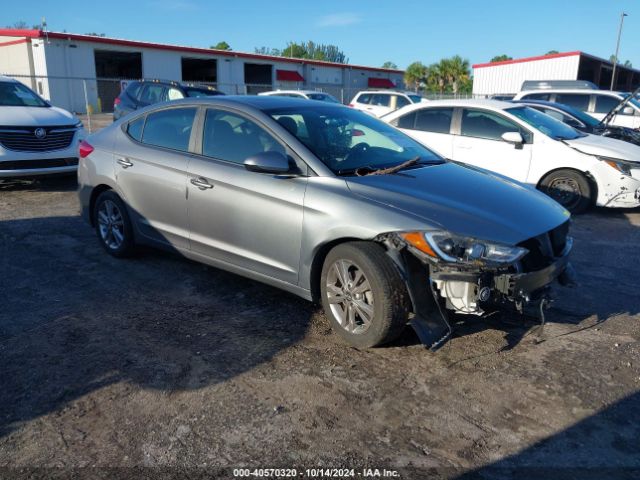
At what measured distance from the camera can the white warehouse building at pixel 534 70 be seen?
37.0 metres

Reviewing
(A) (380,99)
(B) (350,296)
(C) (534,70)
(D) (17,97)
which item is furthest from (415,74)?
(B) (350,296)

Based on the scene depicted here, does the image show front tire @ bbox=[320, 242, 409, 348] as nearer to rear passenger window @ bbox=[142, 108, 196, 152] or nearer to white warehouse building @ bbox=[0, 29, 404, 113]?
rear passenger window @ bbox=[142, 108, 196, 152]

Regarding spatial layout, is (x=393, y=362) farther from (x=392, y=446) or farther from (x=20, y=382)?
(x=20, y=382)

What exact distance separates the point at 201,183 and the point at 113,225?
1607 millimetres

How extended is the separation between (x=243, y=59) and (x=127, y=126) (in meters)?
38.8

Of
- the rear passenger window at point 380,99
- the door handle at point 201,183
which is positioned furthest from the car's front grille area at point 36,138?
the rear passenger window at point 380,99

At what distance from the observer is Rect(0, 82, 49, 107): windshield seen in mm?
9428

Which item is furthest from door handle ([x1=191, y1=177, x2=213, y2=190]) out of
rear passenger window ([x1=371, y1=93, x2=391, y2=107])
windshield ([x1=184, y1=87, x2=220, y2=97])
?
rear passenger window ([x1=371, y1=93, x2=391, y2=107])

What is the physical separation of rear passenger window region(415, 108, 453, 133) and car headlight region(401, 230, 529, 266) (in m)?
5.82

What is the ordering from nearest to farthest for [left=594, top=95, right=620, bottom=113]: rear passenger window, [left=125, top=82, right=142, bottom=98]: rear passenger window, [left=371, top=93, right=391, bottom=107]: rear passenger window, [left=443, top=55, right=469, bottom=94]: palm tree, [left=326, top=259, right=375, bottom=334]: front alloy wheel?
[left=326, top=259, right=375, bottom=334]: front alloy wheel → [left=125, top=82, right=142, bottom=98]: rear passenger window → [left=594, top=95, right=620, bottom=113]: rear passenger window → [left=371, top=93, right=391, bottom=107]: rear passenger window → [left=443, top=55, right=469, bottom=94]: palm tree

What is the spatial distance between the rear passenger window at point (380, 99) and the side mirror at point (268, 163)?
16.2 meters

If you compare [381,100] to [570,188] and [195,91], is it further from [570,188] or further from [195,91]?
[570,188]

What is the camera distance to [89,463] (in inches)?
108

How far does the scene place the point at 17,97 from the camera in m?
9.61
